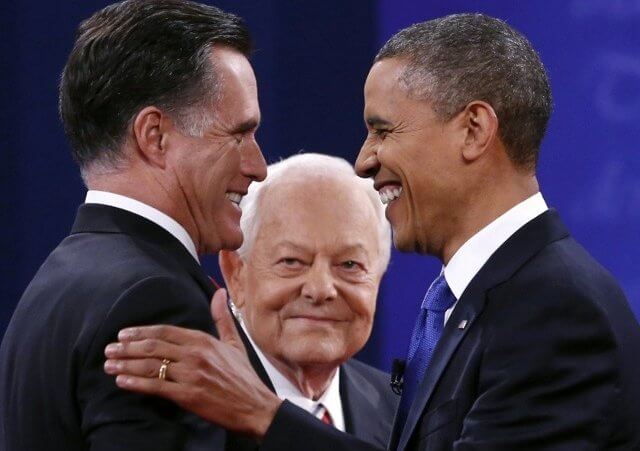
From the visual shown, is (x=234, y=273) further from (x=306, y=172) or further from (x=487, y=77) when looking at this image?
(x=487, y=77)

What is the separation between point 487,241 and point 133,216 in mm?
587

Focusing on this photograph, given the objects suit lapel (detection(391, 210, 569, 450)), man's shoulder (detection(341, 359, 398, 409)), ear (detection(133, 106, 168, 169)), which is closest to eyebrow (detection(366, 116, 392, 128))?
suit lapel (detection(391, 210, 569, 450))

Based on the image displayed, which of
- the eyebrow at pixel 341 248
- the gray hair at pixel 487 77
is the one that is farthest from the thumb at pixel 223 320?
the eyebrow at pixel 341 248

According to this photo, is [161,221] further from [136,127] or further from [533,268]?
[533,268]

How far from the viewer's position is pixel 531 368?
1817mm

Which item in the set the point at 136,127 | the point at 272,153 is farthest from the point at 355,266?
the point at 136,127

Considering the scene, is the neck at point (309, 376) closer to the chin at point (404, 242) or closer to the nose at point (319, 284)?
the nose at point (319, 284)

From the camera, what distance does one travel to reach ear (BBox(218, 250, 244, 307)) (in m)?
2.95

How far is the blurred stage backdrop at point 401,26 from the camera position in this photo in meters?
3.32

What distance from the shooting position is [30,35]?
3.43 meters

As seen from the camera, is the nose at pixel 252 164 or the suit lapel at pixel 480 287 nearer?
the suit lapel at pixel 480 287

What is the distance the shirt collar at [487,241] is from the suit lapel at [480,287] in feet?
0.08

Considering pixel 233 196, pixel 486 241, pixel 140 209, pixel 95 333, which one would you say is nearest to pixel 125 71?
pixel 140 209

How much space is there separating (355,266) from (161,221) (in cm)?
106
